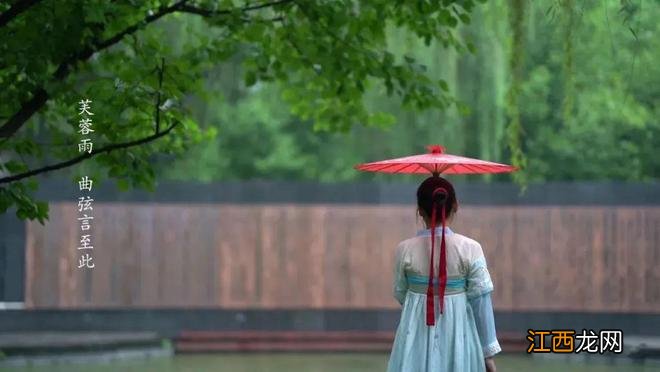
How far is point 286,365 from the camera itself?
36.8 ft

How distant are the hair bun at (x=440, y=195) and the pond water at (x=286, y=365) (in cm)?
660

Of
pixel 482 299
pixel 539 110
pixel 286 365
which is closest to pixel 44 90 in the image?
pixel 482 299

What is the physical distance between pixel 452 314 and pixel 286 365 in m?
6.97

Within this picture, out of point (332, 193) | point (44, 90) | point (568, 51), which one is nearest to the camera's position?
point (44, 90)

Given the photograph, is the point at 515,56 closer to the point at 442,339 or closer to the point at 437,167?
the point at 437,167

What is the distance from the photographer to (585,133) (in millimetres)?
16188

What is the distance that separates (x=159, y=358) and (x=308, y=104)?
4.92 meters

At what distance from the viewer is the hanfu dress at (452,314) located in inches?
173

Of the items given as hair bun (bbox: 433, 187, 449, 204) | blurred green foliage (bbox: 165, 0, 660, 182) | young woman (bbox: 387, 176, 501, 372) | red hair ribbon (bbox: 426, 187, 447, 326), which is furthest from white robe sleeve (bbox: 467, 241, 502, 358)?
blurred green foliage (bbox: 165, 0, 660, 182)

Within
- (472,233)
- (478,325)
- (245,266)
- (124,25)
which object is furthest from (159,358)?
(478,325)

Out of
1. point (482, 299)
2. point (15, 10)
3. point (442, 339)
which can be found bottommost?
point (442, 339)

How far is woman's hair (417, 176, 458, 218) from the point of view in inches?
172

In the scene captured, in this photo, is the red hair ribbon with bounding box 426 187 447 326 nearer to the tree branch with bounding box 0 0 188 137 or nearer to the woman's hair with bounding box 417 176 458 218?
the woman's hair with bounding box 417 176 458 218

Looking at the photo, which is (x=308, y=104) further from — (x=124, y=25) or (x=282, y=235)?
(x=282, y=235)
